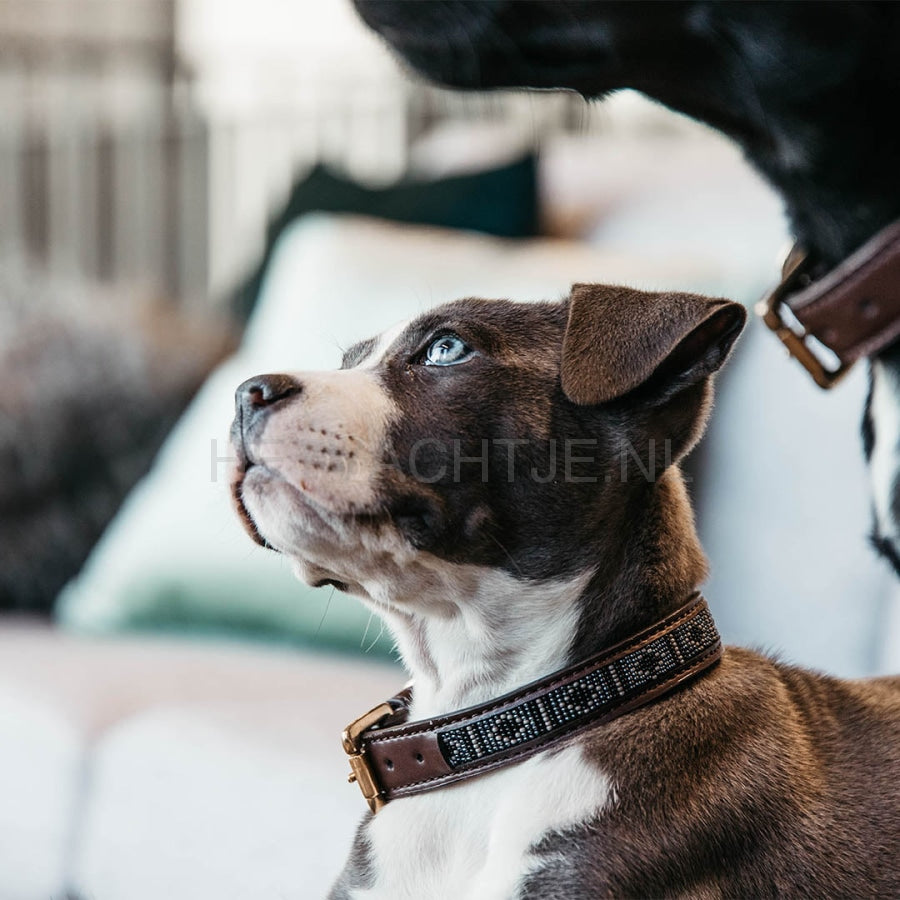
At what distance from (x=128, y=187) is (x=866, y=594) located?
8.96ft

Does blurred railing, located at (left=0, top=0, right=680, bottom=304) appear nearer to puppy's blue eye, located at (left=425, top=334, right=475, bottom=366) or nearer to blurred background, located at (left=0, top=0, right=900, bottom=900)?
blurred background, located at (left=0, top=0, right=900, bottom=900)

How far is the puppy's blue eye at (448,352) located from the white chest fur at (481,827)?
0.85 feet

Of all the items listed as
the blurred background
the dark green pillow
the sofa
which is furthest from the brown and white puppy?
the dark green pillow

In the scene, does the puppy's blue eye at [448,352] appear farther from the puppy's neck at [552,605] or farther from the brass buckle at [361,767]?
the brass buckle at [361,767]

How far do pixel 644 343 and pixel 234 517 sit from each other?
0.29m

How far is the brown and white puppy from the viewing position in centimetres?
75

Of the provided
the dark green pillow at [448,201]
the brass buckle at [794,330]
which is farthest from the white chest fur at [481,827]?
the dark green pillow at [448,201]

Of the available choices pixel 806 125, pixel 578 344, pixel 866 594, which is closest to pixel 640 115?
pixel 866 594

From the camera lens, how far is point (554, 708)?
30.8 inches

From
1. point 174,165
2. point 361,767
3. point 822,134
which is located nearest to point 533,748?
point 361,767

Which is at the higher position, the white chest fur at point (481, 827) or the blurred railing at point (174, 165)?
the white chest fur at point (481, 827)

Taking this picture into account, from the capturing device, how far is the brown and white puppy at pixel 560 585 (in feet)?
2.48

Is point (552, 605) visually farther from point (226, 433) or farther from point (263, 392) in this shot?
point (226, 433)

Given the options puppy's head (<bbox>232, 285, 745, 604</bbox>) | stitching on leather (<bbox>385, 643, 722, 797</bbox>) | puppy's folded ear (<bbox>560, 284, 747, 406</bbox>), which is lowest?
stitching on leather (<bbox>385, 643, 722, 797</bbox>)
